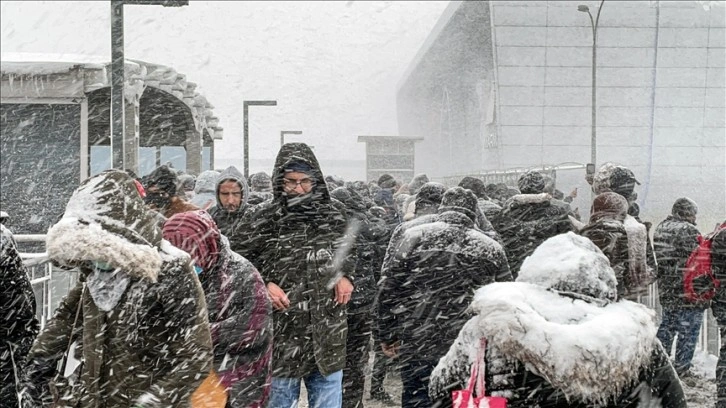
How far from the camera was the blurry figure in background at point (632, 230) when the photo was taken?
6914 mm

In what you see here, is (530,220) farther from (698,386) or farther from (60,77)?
(60,77)

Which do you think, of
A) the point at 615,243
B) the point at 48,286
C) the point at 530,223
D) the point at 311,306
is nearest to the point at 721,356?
the point at 615,243

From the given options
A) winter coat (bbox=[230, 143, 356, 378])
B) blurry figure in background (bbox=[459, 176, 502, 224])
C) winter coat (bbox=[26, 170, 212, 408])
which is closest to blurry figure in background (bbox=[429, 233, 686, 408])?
winter coat (bbox=[26, 170, 212, 408])

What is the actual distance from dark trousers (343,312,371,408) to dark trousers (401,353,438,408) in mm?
1049

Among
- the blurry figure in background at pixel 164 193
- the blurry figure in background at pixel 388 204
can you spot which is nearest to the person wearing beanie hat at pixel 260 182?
the blurry figure in background at pixel 388 204

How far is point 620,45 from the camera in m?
44.2

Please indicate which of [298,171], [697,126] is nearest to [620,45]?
[697,126]

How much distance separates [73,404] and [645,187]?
41.4m

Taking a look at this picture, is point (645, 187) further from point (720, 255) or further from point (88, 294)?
point (88, 294)

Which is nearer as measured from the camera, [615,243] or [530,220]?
[615,243]

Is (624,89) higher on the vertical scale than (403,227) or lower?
higher

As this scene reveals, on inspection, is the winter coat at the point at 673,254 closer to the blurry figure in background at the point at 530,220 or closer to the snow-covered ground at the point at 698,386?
the snow-covered ground at the point at 698,386

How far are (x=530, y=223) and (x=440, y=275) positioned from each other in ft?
7.54

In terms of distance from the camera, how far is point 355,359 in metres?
7.26
